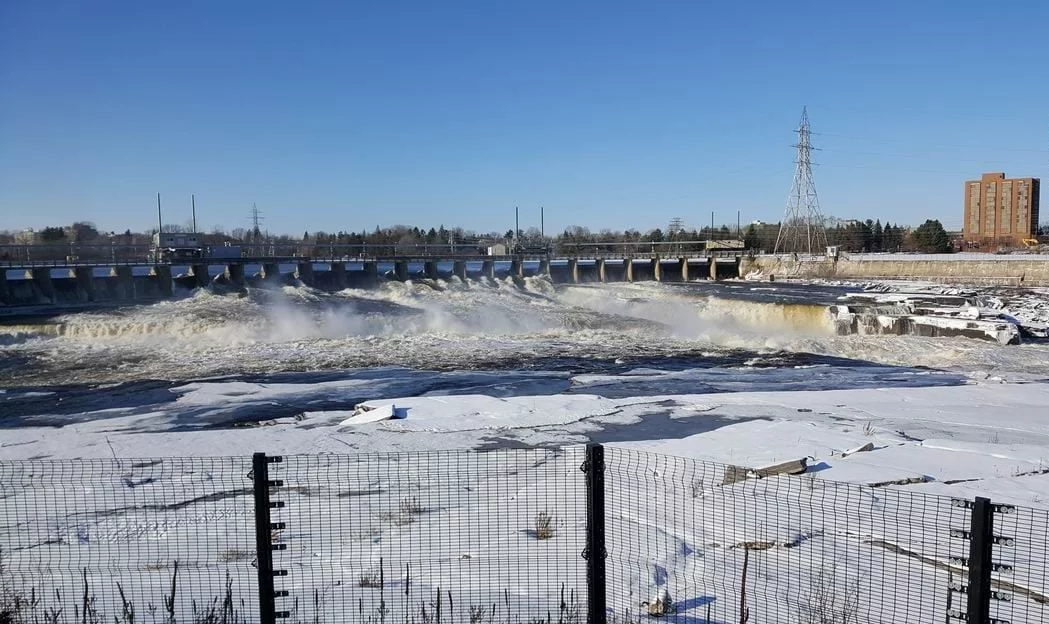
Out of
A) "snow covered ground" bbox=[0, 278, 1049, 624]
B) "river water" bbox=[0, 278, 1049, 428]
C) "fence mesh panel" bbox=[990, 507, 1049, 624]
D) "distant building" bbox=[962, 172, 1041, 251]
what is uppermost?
"distant building" bbox=[962, 172, 1041, 251]

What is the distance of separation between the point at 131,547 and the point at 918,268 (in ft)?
237

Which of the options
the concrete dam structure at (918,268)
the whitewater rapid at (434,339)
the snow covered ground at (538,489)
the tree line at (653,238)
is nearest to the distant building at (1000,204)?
the tree line at (653,238)

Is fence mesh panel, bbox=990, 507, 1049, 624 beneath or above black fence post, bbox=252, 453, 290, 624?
beneath

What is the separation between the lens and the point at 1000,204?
160 meters

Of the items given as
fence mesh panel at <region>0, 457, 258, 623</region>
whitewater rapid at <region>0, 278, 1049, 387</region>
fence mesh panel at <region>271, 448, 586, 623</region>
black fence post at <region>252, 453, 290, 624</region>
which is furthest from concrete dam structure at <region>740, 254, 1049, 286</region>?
black fence post at <region>252, 453, 290, 624</region>

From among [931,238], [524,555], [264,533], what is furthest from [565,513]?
[931,238]

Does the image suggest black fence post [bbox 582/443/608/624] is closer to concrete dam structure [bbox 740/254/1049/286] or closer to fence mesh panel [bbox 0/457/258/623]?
fence mesh panel [bbox 0/457/258/623]

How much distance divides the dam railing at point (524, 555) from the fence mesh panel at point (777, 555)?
0.09ft

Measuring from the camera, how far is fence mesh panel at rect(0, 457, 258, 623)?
Result: 5730 mm

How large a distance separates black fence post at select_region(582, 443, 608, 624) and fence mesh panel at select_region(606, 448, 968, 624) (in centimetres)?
95

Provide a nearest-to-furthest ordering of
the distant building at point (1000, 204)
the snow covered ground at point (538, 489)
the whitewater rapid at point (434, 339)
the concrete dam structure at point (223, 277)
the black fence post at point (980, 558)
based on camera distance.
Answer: the black fence post at point (980, 558)
the snow covered ground at point (538, 489)
the whitewater rapid at point (434, 339)
the concrete dam structure at point (223, 277)
the distant building at point (1000, 204)

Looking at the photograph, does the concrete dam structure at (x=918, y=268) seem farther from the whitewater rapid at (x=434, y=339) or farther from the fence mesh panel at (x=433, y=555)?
the fence mesh panel at (x=433, y=555)

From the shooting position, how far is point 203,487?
33.8 ft

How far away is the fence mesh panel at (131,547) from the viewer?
5730 millimetres
